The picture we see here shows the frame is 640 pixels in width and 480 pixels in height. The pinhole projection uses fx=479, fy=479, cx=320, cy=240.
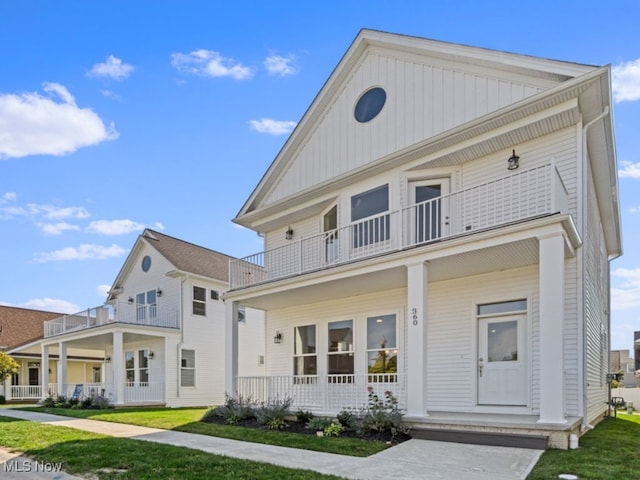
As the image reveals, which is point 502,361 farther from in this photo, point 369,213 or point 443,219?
point 369,213

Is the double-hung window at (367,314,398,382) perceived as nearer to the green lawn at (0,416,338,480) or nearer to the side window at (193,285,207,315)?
the green lawn at (0,416,338,480)

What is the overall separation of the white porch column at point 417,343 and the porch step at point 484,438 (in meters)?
0.37

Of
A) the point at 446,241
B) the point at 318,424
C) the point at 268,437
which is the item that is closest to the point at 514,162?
the point at 446,241

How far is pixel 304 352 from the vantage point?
13430mm

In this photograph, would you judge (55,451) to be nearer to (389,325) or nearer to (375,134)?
(389,325)

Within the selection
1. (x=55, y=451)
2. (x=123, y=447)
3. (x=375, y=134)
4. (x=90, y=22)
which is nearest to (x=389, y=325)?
(x=375, y=134)

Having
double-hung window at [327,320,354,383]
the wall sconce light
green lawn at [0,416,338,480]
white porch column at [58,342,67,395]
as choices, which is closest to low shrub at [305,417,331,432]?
double-hung window at [327,320,354,383]

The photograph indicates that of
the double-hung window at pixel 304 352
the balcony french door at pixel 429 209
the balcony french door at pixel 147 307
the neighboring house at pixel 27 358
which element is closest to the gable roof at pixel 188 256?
the balcony french door at pixel 147 307

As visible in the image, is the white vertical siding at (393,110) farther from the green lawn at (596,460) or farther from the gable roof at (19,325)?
the gable roof at (19,325)

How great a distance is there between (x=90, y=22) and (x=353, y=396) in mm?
11451

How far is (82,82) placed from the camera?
A: 47.0ft

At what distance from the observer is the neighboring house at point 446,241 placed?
27.8 feet

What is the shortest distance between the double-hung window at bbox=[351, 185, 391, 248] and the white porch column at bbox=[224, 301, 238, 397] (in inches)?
160

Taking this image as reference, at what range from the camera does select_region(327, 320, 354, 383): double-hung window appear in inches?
484
